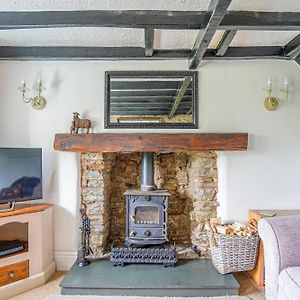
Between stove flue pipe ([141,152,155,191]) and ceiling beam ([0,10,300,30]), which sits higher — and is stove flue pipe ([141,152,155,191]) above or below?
below

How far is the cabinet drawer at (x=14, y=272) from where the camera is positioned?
2.82 m

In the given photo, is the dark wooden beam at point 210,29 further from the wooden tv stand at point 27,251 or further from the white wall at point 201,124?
the wooden tv stand at point 27,251

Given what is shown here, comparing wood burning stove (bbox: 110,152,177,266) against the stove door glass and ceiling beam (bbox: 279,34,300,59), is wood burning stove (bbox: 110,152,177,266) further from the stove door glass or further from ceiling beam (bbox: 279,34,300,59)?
ceiling beam (bbox: 279,34,300,59)

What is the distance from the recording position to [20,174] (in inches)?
Result: 121

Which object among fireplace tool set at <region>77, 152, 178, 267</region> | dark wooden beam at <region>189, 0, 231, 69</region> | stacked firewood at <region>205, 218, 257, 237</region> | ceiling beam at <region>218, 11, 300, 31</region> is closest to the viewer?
dark wooden beam at <region>189, 0, 231, 69</region>

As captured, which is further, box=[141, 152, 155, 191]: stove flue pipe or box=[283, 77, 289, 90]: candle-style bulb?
box=[141, 152, 155, 191]: stove flue pipe

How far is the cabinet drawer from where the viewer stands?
9.26ft

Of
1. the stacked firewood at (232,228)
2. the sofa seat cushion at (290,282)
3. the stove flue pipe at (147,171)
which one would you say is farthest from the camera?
the stove flue pipe at (147,171)

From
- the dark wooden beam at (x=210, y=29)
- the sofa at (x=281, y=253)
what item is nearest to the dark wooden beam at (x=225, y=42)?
the dark wooden beam at (x=210, y=29)

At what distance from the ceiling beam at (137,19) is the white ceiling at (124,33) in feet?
0.12

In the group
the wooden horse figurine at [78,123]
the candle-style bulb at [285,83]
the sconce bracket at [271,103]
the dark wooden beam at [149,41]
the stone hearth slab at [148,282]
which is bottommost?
the stone hearth slab at [148,282]

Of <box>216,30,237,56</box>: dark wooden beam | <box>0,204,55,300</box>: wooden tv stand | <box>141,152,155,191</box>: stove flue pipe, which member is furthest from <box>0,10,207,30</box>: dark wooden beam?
<box>0,204,55,300</box>: wooden tv stand

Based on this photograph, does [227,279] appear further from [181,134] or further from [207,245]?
[181,134]

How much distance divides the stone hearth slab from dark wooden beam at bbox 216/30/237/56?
2.10 meters
